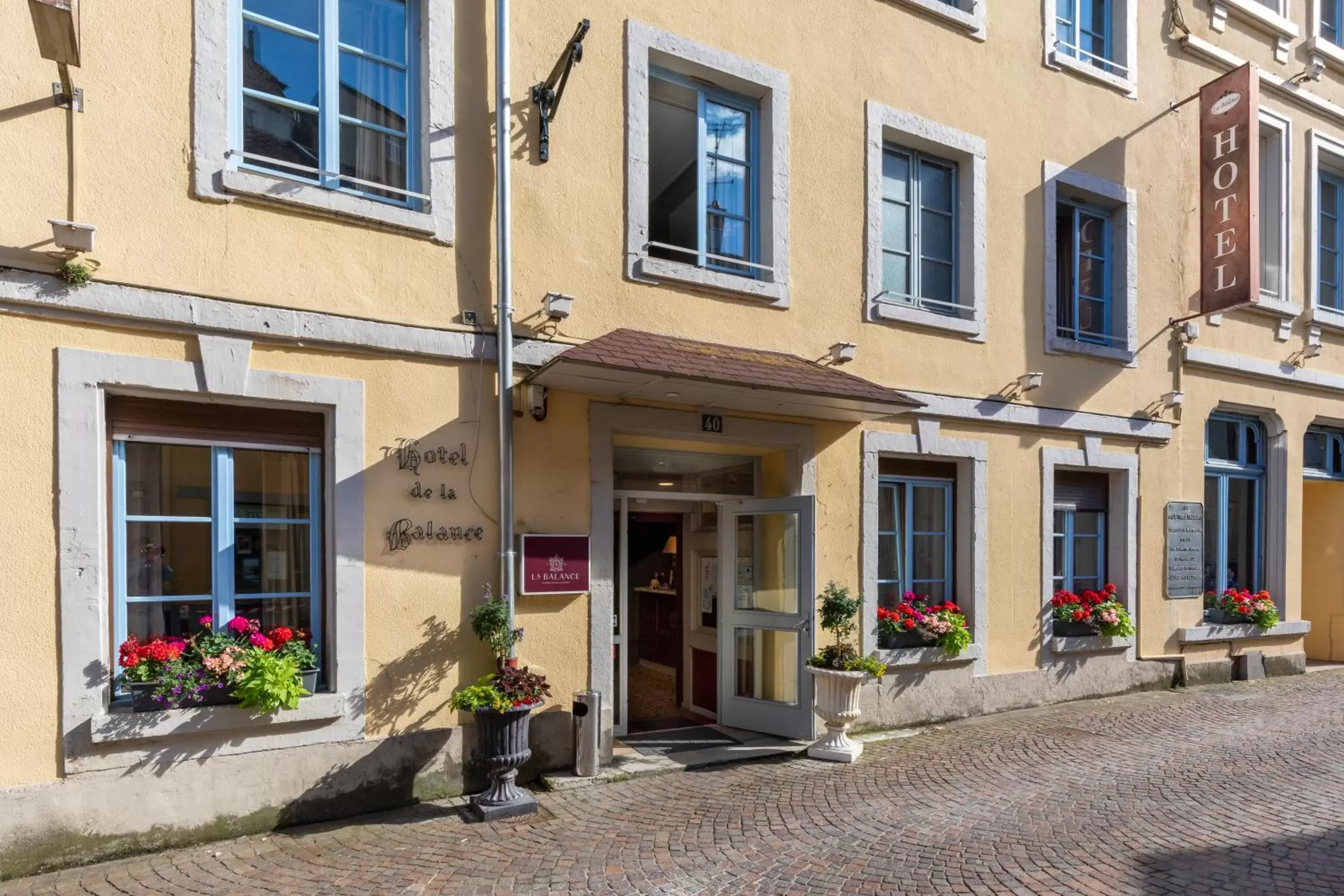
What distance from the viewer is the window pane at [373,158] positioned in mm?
5883

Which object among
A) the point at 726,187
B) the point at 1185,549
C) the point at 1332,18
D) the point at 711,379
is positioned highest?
the point at 1332,18

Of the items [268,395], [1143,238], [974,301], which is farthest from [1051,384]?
[268,395]

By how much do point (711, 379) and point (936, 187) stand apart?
4.35m

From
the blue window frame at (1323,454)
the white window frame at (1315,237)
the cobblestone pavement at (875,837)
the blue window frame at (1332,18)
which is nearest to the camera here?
the cobblestone pavement at (875,837)

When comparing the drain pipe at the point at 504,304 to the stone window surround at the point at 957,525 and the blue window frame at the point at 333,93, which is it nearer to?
the blue window frame at the point at 333,93

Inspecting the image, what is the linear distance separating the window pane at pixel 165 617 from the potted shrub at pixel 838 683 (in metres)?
4.56

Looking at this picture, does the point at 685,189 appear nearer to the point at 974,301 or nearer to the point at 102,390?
the point at 974,301

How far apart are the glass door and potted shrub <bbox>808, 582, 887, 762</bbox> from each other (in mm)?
219

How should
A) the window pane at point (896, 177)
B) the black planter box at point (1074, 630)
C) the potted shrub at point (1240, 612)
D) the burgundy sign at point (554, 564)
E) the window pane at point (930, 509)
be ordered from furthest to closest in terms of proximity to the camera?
the potted shrub at point (1240, 612) → the black planter box at point (1074, 630) → the window pane at point (930, 509) → the window pane at point (896, 177) → the burgundy sign at point (554, 564)

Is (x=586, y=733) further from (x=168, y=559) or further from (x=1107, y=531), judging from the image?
(x=1107, y=531)

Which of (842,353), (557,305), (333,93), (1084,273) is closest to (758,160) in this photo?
(842,353)

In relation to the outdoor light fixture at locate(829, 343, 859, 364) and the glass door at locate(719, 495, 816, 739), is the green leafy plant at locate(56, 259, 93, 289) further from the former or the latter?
the outdoor light fixture at locate(829, 343, 859, 364)

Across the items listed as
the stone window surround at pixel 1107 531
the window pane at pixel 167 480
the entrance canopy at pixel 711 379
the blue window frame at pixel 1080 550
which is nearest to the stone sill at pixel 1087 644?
the stone window surround at pixel 1107 531

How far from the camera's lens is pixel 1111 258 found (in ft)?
32.2
